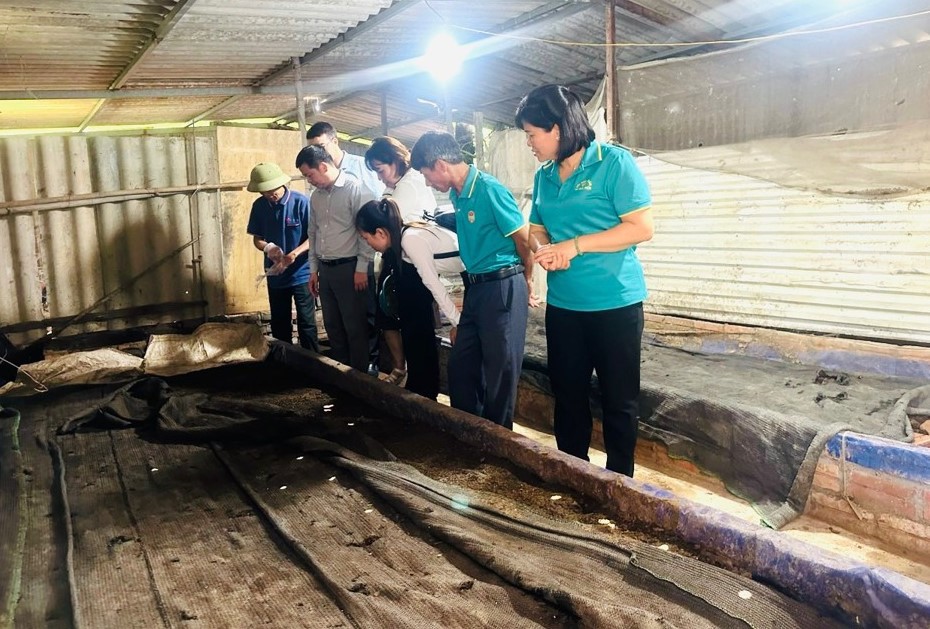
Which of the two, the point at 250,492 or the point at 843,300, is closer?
the point at 250,492

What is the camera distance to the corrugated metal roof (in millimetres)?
4695

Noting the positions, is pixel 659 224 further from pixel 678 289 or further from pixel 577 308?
pixel 577 308

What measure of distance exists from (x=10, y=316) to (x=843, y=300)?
7.93 metres

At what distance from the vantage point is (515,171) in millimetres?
8102

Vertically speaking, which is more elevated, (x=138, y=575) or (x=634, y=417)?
(x=634, y=417)

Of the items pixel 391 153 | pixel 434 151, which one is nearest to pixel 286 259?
pixel 391 153

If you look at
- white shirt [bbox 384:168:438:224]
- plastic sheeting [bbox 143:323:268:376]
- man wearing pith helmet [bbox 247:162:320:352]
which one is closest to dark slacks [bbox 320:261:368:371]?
white shirt [bbox 384:168:438:224]

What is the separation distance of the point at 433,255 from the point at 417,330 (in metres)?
0.74

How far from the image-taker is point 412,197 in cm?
420

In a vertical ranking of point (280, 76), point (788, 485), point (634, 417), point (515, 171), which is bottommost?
point (788, 485)

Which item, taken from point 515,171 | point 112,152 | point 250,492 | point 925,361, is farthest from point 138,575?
point 515,171

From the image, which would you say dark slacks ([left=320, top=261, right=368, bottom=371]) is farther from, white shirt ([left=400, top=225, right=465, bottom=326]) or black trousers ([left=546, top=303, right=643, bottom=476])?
black trousers ([left=546, top=303, right=643, bottom=476])

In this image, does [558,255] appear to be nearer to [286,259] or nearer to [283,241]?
[286,259]

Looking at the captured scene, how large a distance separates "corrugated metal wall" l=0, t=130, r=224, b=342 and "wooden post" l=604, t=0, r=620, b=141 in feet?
15.4
